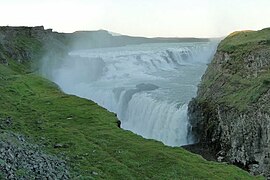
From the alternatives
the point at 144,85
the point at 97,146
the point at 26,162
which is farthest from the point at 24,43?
the point at 26,162

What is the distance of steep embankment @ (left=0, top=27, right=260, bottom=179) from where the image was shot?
20.6 m

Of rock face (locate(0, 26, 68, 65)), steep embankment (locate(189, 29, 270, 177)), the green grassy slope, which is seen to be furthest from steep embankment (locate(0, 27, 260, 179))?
rock face (locate(0, 26, 68, 65))

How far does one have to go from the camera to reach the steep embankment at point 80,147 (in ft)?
67.7

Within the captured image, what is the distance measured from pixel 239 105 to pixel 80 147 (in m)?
18.4

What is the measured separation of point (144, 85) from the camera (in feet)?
213

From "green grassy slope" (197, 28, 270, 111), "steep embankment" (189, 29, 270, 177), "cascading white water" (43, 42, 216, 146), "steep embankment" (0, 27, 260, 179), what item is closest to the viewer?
"steep embankment" (0, 27, 260, 179)

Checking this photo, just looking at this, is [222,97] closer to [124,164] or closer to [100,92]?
[124,164]

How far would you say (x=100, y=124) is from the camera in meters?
32.1

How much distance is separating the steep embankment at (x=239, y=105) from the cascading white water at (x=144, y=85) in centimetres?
308

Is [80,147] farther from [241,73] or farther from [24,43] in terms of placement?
[24,43]

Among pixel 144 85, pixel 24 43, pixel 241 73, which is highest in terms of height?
pixel 241 73

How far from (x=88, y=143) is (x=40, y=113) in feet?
31.8

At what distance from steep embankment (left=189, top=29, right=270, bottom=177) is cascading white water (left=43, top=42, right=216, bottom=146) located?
3078 millimetres

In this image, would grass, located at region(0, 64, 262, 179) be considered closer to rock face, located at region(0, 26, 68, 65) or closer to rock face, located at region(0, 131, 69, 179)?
rock face, located at region(0, 131, 69, 179)
